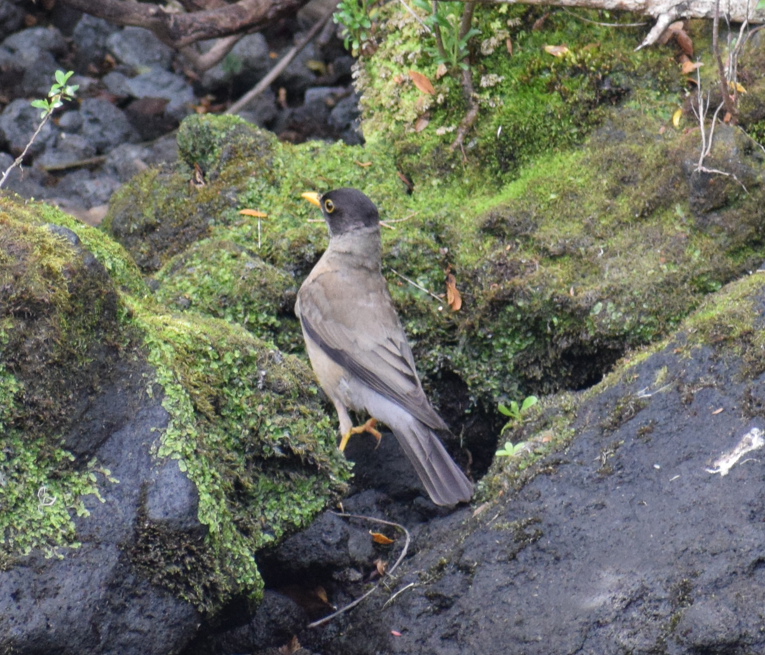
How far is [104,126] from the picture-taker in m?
10.8

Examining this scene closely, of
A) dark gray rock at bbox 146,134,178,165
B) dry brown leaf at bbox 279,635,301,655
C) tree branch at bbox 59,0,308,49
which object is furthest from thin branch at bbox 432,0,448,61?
dry brown leaf at bbox 279,635,301,655

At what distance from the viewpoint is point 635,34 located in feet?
25.4

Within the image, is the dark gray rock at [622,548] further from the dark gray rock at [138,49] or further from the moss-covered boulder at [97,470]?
the dark gray rock at [138,49]

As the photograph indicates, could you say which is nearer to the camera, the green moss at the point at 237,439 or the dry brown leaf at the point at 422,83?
the green moss at the point at 237,439

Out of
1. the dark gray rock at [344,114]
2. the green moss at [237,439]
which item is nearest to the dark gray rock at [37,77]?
the dark gray rock at [344,114]

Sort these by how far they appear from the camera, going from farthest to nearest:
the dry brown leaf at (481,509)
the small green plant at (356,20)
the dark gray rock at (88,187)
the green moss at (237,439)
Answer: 1. the dark gray rock at (88,187)
2. the small green plant at (356,20)
3. the dry brown leaf at (481,509)
4. the green moss at (237,439)

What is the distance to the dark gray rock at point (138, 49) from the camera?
1174 centimetres

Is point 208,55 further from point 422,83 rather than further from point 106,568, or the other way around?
point 106,568

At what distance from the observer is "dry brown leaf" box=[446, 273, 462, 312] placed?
22.8ft

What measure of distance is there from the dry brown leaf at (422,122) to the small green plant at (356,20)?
1.11m

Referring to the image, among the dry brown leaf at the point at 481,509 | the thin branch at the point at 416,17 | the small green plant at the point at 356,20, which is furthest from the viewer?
the small green plant at the point at 356,20

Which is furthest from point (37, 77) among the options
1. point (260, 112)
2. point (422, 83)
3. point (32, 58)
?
point (422, 83)

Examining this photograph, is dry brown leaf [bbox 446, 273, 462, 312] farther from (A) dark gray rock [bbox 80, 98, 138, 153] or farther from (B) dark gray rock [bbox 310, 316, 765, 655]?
(A) dark gray rock [bbox 80, 98, 138, 153]

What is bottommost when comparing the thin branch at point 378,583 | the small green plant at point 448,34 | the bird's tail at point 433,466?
the thin branch at point 378,583
